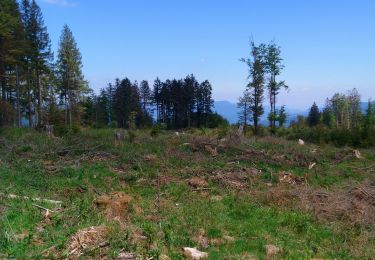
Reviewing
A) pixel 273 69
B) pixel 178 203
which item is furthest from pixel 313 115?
pixel 178 203

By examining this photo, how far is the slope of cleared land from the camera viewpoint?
6.19m

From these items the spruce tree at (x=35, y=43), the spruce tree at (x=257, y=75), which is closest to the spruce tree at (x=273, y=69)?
the spruce tree at (x=257, y=75)

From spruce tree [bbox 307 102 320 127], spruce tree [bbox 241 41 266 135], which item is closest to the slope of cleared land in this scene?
spruce tree [bbox 241 41 266 135]

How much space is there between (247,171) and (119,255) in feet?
25.3

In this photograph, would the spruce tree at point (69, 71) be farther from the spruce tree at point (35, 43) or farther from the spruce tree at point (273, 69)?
the spruce tree at point (273, 69)

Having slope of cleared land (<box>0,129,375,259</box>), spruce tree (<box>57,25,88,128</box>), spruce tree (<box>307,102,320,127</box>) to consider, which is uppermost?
spruce tree (<box>57,25,88,128</box>)

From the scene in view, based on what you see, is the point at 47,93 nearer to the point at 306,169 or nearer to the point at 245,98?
the point at 245,98

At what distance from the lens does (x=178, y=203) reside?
938 cm

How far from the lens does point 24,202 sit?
8000mm

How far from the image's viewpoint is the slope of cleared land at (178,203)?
6.19 meters

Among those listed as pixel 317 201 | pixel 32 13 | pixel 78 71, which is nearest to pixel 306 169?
pixel 317 201

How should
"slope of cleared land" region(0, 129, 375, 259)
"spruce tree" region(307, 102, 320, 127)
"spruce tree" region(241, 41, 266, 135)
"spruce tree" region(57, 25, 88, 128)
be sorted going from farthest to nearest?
1. "spruce tree" region(307, 102, 320, 127)
2. "spruce tree" region(57, 25, 88, 128)
3. "spruce tree" region(241, 41, 266, 135)
4. "slope of cleared land" region(0, 129, 375, 259)

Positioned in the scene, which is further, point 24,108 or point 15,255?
point 24,108

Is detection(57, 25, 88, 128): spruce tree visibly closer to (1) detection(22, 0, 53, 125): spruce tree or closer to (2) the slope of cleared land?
(1) detection(22, 0, 53, 125): spruce tree
